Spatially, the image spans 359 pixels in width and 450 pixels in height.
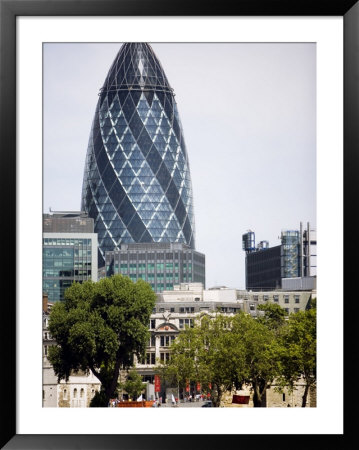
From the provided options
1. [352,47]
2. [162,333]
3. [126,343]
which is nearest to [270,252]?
[162,333]

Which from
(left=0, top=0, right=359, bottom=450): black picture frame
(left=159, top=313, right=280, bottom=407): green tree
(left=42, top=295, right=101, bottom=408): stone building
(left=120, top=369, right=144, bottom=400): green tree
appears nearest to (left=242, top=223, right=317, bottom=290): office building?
(left=120, top=369, right=144, bottom=400): green tree

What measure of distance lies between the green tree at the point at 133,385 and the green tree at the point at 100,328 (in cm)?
211

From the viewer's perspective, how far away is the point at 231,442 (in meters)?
4.19

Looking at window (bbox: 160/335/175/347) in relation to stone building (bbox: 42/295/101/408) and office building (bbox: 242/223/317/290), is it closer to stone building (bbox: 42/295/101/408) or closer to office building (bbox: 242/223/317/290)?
stone building (bbox: 42/295/101/408)

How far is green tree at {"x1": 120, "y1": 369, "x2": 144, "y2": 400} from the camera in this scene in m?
29.9

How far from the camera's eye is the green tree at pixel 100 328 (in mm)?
25250

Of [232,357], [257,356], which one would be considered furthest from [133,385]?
[257,356]

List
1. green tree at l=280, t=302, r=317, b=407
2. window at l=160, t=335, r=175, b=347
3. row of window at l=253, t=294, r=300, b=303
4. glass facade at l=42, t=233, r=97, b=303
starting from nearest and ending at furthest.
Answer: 1. green tree at l=280, t=302, r=317, b=407
2. window at l=160, t=335, r=175, b=347
3. row of window at l=253, t=294, r=300, b=303
4. glass facade at l=42, t=233, r=97, b=303

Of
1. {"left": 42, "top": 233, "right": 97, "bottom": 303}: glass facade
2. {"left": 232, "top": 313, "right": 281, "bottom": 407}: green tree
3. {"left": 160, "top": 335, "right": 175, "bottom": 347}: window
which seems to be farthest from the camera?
{"left": 42, "top": 233, "right": 97, "bottom": 303}: glass facade

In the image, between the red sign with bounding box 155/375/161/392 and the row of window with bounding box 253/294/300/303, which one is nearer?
the red sign with bounding box 155/375/161/392

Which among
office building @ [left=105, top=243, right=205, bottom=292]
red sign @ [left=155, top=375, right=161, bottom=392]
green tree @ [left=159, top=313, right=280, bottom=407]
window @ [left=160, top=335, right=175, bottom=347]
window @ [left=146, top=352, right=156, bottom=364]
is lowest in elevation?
red sign @ [left=155, top=375, right=161, bottom=392]

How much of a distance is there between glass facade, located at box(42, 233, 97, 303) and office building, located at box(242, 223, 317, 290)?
10542 millimetres

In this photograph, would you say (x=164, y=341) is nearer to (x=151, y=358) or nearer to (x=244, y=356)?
(x=151, y=358)

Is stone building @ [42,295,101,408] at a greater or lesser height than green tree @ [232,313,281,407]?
lesser
